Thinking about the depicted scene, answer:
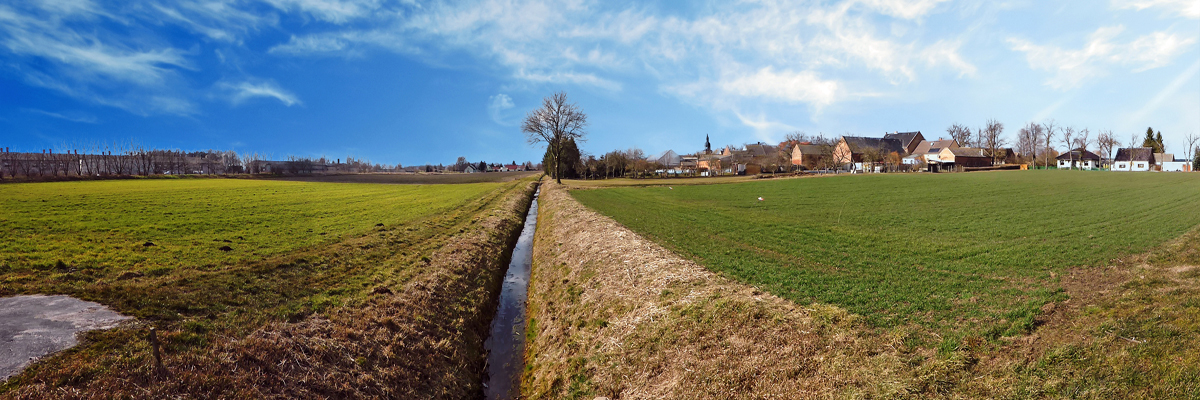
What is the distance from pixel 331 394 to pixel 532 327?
6.02 metres

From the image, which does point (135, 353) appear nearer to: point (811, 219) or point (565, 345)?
point (565, 345)

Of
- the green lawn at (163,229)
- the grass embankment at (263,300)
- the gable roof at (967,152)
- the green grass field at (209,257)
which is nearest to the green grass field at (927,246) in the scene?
the grass embankment at (263,300)

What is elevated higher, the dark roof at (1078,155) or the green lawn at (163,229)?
the dark roof at (1078,155)

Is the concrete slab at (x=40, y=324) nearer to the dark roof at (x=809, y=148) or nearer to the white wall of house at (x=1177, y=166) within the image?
the dark roof at (x=809, y=148)

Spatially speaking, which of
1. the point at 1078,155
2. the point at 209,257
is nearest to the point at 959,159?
the point at 1078,155

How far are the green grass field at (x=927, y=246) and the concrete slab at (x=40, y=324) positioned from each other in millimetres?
13334

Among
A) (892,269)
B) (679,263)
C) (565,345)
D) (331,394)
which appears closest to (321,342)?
(331,394)

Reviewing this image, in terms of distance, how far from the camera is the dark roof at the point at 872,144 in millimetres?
115750

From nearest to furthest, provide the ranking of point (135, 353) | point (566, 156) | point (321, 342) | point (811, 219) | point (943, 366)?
point (943, 366) → point (135, 353) → point (321, 342) → point (811, 219) → point (566, 156)

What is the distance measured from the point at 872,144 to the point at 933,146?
21297 mm

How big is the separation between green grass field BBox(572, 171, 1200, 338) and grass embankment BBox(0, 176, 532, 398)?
25.2ft

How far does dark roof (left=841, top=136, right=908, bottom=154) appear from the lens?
380 feet

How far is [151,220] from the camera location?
76.6ft

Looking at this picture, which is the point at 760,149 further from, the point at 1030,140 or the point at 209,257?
the point at 209,257
